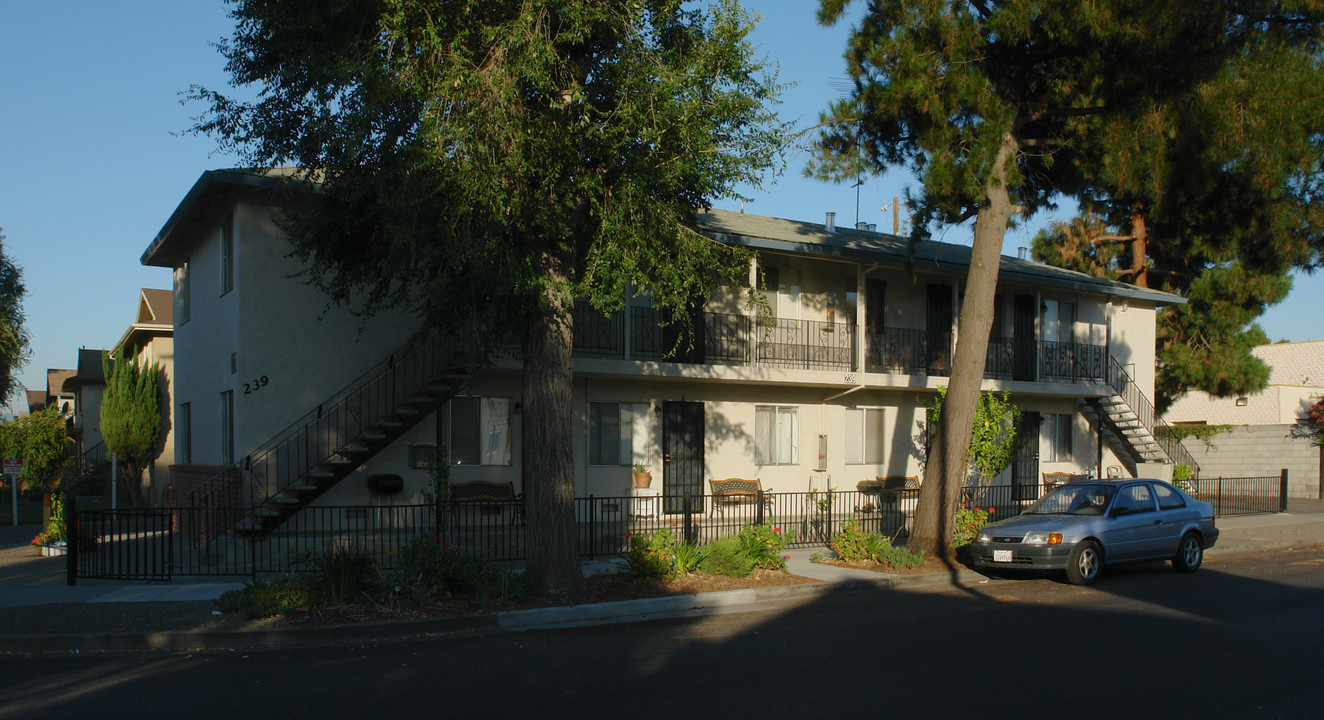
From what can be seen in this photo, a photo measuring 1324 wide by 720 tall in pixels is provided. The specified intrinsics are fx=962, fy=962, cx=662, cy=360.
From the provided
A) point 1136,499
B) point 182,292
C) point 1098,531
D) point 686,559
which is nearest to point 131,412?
point 182,292

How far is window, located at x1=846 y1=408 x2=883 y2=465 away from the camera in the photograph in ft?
73.3

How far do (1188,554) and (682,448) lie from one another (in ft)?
31.3

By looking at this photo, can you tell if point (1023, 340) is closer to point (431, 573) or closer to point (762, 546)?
point (762, 546)

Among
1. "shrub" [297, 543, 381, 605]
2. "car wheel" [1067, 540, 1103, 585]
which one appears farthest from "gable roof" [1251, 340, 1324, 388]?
"shrub" [297, 543, 381, 605]

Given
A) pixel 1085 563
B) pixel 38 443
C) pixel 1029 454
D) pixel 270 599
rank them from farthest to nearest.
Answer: pixel 38 443
pixel 1029 454
pixel 1085 563
pixel 270 599

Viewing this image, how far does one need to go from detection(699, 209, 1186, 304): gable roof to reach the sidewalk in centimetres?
714

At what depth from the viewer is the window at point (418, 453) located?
57.7ft

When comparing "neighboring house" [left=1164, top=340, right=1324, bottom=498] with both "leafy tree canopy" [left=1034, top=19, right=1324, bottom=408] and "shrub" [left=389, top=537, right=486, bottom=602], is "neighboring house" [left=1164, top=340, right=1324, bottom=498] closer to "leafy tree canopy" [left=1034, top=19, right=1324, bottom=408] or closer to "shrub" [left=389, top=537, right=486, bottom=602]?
"leafy tree canopy" [left=1034, top=19, right=1324, bottom=408]

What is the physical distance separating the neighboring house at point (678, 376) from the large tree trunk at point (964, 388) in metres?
3.35

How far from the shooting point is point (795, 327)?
2128 cm

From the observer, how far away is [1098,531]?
13375mm

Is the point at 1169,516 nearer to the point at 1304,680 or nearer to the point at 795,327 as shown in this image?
the point at 1304,680

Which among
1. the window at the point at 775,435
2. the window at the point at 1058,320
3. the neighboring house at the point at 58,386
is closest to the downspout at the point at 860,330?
the window at the point at 775,435

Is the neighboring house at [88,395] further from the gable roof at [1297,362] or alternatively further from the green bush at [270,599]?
the gable roof at [1297,362]
